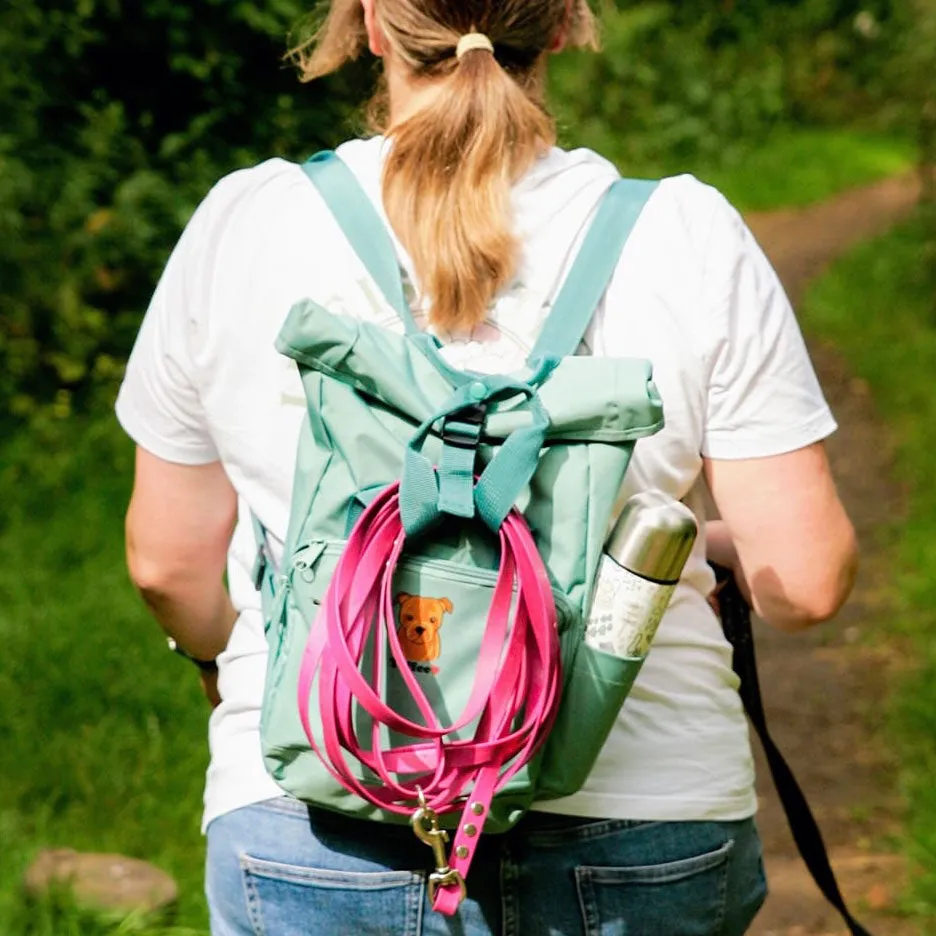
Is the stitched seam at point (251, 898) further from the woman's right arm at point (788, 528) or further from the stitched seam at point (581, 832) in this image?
the woman's right arm at point (788, 528)

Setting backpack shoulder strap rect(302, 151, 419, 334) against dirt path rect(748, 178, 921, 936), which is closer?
backpack shoulder strap rect(302, 151, 419, 334)

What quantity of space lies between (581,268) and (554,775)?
50 centimetres

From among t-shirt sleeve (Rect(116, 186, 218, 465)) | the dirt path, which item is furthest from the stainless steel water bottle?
the dirt path

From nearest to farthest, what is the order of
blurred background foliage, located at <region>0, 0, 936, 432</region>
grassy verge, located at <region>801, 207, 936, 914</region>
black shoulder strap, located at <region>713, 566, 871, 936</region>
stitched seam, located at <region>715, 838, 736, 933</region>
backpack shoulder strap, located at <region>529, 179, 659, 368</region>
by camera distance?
backpack shoulder strap, located at <region>529, 179, 659, 368</region>
stitched seam, located at <region>715, 838, 736, 933</region>
black shoulder strap, located at <region>713, 566, 871, 936</region>
grassy verge, located at <region>801, 207, 936, 914</region>
blurred background foliage, located at <region>0, 0, 936, 432</region>

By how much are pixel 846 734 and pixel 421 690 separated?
3548 mm

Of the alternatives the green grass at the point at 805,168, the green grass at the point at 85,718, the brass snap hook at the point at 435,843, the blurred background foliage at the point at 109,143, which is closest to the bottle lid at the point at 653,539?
the brass snap hook at the point at 435,843

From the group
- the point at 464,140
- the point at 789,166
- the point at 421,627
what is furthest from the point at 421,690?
the point at 789,166

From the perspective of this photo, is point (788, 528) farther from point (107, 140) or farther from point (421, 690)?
point (107, 140)

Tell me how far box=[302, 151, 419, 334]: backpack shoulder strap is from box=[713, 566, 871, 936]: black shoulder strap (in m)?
0.53

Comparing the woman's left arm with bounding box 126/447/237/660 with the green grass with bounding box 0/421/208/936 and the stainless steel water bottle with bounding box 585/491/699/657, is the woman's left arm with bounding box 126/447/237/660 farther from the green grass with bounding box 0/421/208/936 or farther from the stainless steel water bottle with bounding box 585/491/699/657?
the green grass with bounding box 0/421/208/936

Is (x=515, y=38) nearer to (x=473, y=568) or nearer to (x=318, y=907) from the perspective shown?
(x=473, y=568)

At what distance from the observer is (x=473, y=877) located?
174 cm

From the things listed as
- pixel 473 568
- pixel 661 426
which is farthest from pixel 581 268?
pixel 473 568

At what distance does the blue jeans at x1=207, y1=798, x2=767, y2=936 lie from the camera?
173 centimetres
